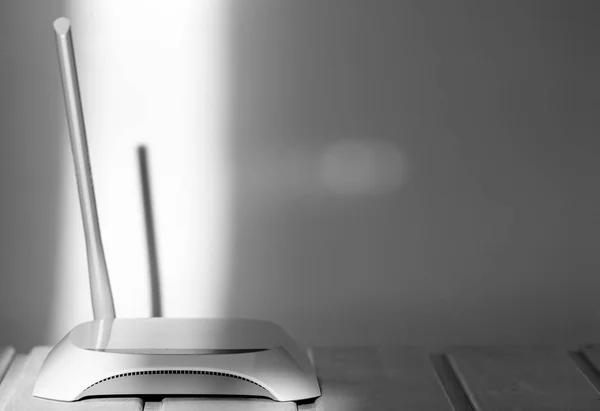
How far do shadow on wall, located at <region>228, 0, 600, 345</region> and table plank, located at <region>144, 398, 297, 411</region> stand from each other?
0.80 feet

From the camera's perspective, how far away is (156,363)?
0.82 metres

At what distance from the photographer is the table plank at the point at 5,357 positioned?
3.05 feet

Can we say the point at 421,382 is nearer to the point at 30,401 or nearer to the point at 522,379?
the point at 522,379

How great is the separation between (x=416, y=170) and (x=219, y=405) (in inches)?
15.0

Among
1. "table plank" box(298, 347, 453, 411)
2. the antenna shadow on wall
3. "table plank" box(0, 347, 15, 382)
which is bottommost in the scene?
"table plank" box(298, 347, 453, 411)

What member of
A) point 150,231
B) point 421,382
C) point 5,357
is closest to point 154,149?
point 150,231

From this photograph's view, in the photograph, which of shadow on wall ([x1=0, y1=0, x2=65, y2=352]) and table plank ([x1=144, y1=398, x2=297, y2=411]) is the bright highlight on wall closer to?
shadow on wall ([x1=0, y1=0, x2=65, y2=352])

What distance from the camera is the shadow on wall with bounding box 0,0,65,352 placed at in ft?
3.23

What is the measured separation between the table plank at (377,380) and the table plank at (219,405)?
0.09ft

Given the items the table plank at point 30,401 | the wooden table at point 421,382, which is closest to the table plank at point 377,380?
the wooden table at point 421,382

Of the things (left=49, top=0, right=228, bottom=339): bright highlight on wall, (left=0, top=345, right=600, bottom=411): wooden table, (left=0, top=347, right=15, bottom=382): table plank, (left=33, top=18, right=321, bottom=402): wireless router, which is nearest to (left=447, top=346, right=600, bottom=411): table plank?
(left=0, top=345, right=600, bottom=411): wooden table

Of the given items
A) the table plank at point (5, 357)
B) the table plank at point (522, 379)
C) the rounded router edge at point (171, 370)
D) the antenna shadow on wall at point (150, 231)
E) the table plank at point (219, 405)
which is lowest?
the table plank at point (522, 379)

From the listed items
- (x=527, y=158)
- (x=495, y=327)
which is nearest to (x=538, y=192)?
(x=527, y=158)

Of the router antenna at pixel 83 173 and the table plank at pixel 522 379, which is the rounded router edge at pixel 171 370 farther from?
the table plank at pixel 522 379
